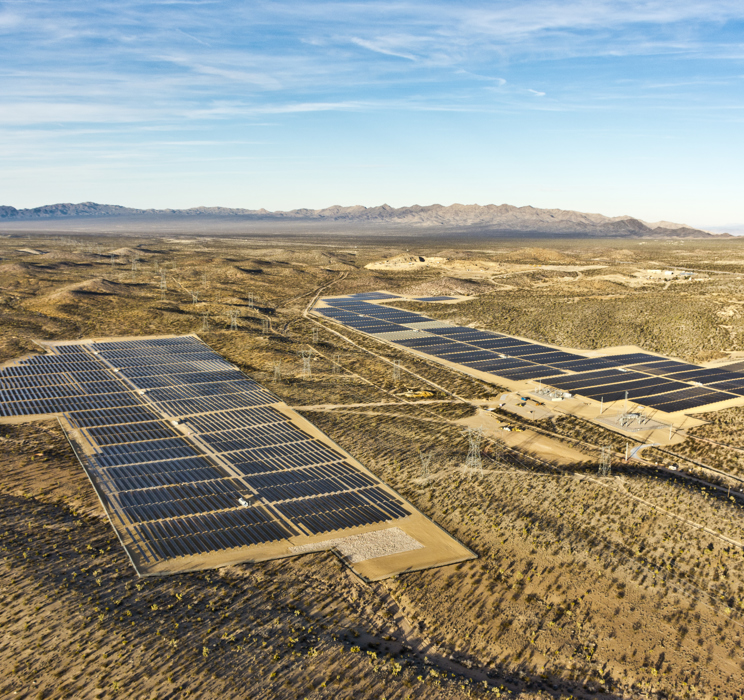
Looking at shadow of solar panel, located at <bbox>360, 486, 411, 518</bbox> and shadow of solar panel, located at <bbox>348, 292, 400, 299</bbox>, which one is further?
shadow of solar panel, located at <bbox>348, 292, 400, 299</bbox>

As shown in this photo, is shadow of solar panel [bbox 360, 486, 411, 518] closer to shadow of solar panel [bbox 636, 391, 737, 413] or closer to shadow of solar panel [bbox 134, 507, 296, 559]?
shadow of solar panel [bbox 134, 507, 296, 559]

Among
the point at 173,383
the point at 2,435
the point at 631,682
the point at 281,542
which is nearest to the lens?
the point at 631,682

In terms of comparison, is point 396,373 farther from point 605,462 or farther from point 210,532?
point 210,532

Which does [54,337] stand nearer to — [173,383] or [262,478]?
[173,383]

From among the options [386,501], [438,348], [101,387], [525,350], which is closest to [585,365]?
[525,350]

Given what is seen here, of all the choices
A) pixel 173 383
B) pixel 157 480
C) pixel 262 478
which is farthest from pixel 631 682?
pixel 173 383

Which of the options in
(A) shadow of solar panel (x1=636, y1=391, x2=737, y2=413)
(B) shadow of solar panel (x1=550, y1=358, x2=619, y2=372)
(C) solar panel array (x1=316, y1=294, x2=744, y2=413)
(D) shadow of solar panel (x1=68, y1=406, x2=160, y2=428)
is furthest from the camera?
(B) shadow of solar panel (x1=550, y1=358, x2=619, y2=372)

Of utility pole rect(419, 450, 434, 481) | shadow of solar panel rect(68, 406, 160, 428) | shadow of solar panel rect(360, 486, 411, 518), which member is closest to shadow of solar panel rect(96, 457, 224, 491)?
shadow of solar panel rect(68, 406, 160, 428)
